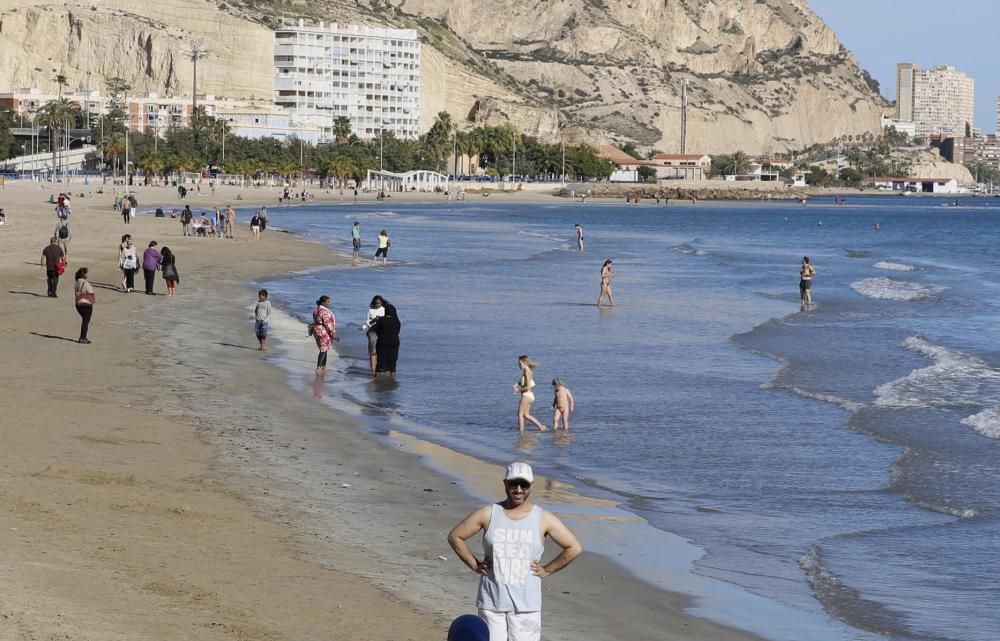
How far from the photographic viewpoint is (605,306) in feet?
116

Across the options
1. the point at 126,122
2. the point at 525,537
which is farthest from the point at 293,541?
the point at 126,122

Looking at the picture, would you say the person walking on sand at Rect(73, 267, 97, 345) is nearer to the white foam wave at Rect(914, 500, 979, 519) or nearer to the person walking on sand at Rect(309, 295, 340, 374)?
the person walking on sand at Rect(309, 295, 340, 374)

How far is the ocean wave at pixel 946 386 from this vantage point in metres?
20.5

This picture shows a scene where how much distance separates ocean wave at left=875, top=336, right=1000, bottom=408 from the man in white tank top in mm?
14529

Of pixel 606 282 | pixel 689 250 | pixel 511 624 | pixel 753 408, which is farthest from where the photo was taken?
pixel 689 250

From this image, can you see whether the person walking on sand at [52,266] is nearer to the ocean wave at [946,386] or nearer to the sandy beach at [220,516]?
the sandy beach at [220,516]

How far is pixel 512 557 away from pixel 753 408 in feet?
45.0

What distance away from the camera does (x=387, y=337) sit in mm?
21531

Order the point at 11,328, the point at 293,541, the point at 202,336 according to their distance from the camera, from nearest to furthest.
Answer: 1. the point at 293,541
2. the point at 11,328
3. the point at 202,336

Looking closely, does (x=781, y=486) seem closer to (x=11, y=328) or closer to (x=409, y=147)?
(x=11, y=328)

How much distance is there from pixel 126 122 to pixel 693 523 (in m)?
154

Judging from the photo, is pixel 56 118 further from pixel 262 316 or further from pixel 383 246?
pixel 262 316

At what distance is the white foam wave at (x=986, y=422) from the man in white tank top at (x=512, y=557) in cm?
1245

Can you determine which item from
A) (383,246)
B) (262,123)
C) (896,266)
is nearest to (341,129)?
(262,123)
